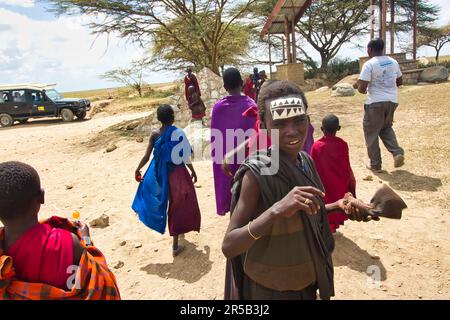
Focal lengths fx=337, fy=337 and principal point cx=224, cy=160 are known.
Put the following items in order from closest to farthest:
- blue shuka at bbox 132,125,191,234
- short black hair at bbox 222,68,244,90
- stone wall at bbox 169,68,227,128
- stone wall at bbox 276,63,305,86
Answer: short black hair at bbox 222,68,244,90, blue shuka at bbox 132,125,191,234, stone wall at bbox 169,68,227,128, stone wall at bbox 276,63,305,86

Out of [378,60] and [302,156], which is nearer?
[302,156]

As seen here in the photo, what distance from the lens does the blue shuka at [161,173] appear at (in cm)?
349

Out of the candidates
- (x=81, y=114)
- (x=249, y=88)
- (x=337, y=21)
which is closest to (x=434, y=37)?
(x=337, y=21)

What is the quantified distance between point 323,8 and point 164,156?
24.0m

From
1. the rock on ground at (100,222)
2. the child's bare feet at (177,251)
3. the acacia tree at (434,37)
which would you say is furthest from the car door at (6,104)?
the acacia tree at (434,37)

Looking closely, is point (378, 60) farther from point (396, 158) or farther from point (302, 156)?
point (302, 156)

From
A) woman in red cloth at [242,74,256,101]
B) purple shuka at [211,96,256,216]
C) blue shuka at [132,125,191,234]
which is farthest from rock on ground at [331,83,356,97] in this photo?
blue shuka at [132,125,191,234]

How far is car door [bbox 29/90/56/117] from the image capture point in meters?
16.4

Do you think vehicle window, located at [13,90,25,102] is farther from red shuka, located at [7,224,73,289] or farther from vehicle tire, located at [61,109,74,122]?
red shuka, located at [7,224,73,289]

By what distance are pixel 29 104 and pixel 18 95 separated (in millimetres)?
689

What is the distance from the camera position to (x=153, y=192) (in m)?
3.57

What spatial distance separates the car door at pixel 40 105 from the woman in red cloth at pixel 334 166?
16.2 meters

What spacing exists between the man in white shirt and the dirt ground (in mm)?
381
